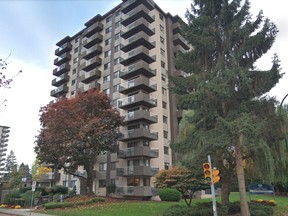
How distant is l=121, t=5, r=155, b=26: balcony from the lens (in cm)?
4425

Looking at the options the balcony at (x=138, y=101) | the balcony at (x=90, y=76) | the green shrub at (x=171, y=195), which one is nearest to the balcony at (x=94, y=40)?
the balcony at (x=90, y=76)

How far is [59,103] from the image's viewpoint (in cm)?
3312

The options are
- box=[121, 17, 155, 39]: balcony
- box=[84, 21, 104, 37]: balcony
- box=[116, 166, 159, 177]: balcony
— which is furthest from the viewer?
box=[84, 21, 104, 37]: balcony

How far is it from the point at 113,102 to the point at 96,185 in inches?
524

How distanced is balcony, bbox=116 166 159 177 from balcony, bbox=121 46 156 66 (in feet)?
56.1

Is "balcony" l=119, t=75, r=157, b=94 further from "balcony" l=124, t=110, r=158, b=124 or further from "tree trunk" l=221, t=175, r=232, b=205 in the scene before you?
"tree trunk" l=221, t=175, r=232, b=205

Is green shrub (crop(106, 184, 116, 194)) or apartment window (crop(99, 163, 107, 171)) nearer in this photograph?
green shrub (crop(106, 184, 116, 194))

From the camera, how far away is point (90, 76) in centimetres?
4809

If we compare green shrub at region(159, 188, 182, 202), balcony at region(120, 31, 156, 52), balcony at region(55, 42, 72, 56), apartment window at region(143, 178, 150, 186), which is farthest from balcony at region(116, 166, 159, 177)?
balcony at region(55, 42, 72, 56)

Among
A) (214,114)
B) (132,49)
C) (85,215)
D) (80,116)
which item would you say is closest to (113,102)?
(132,49)

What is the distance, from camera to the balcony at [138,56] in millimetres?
41750

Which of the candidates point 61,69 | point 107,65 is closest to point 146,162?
point 107,65

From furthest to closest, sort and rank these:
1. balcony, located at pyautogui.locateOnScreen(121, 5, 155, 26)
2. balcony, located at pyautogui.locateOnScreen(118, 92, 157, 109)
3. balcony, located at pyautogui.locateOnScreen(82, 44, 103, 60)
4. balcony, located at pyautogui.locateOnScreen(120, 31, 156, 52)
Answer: balcony, located at pyautogui.locateOnScreen(82, 44, 103, 60) < balcony, located at pyautogui.locateOnScreen(121, 5, 155, 26) < balcony, located at pyautogui.locateOnScreen(120, 31, 156, 52) < balcony, located at pyautogui.locateOnScreen(118, 92, 157, 109)

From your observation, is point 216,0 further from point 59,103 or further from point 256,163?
point 59,103
